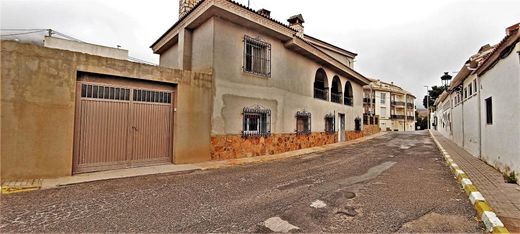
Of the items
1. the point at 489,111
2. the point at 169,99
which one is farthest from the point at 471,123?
the point at 169,99

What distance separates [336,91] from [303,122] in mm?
6687

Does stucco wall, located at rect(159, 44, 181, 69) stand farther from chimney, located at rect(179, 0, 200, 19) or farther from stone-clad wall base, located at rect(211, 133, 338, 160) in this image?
stone-clad wall base, located at rect(211, 133, 338, 160)

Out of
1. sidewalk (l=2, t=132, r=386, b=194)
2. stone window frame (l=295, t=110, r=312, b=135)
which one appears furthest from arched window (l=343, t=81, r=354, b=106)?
sidewalk (l=2, t=132, r=386, b=194)

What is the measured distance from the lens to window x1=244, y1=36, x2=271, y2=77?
1105 centimetres

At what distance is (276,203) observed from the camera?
4.43 meters

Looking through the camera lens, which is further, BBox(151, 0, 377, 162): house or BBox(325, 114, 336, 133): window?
BBox(325, 114, 336, 133): window

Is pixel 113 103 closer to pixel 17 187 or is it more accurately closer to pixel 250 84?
pixel 17 187

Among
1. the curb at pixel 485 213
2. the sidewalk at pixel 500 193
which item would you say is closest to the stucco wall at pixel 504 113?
the sidewalk at pixel 500 193

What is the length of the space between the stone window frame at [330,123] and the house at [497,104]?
748cm

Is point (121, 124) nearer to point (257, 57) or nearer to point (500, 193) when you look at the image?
point (257, 57)

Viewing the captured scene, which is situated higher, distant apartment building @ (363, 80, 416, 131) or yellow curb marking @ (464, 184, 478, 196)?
distant apartment building @ (363, 80, 416, 131)

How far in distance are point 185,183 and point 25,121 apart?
4138 mm

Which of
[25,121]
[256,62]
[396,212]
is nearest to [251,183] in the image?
[396,212]

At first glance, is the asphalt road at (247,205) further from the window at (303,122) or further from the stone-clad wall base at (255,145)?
the window at (303,122)
